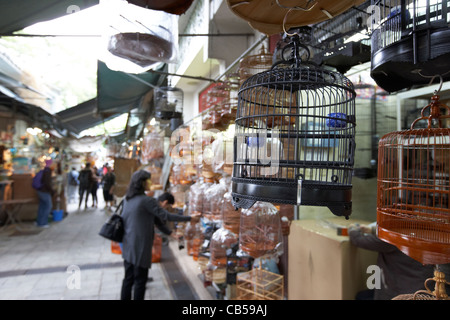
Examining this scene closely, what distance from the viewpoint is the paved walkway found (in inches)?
95.6

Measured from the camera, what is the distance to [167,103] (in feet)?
15.3

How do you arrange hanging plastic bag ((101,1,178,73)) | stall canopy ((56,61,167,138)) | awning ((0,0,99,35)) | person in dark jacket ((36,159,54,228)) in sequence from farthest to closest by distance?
1. person in dark jacket ((36,159,54,228))
2. stall canopy ((56,61,167,138))
3. hanging plastic bag ((101,1,178,73))
4. awning ((0,0,99,35))

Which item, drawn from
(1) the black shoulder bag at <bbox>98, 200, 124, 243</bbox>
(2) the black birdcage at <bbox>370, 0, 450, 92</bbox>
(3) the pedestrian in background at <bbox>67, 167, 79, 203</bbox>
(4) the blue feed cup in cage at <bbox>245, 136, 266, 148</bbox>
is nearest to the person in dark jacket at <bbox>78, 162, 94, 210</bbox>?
(3) the pedestrian in background at <bbox>67, 167, 79, 203</bbox>

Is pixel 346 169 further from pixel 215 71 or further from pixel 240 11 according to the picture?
pixel 215 71

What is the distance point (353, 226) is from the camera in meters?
2.33

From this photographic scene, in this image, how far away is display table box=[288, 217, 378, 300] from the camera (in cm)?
238

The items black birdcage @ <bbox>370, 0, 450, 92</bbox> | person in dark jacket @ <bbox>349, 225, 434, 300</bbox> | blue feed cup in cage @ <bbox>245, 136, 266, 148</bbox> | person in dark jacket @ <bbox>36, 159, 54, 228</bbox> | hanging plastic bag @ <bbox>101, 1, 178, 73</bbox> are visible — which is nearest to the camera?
black birdcage @ <bbox>370, 0, 450, 92</bbox>

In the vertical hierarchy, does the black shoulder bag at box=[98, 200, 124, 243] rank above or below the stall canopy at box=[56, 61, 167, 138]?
below

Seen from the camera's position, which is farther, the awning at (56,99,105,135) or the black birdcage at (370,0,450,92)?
the awning at (56,99,105,135)

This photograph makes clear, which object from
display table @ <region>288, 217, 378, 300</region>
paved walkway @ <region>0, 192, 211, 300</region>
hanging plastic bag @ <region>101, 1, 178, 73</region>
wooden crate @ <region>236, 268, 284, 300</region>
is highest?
hanging plastic bag @ <region>101, 1, 178, 73</region>

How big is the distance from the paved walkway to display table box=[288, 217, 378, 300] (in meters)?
1.30

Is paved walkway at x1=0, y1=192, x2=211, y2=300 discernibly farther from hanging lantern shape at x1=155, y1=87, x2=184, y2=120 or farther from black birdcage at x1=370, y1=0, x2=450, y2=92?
hanging lantern shape at x1=155, y1=87, x2=184, y2=120

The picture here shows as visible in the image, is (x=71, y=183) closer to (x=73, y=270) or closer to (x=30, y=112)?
(x=30, y=112)
